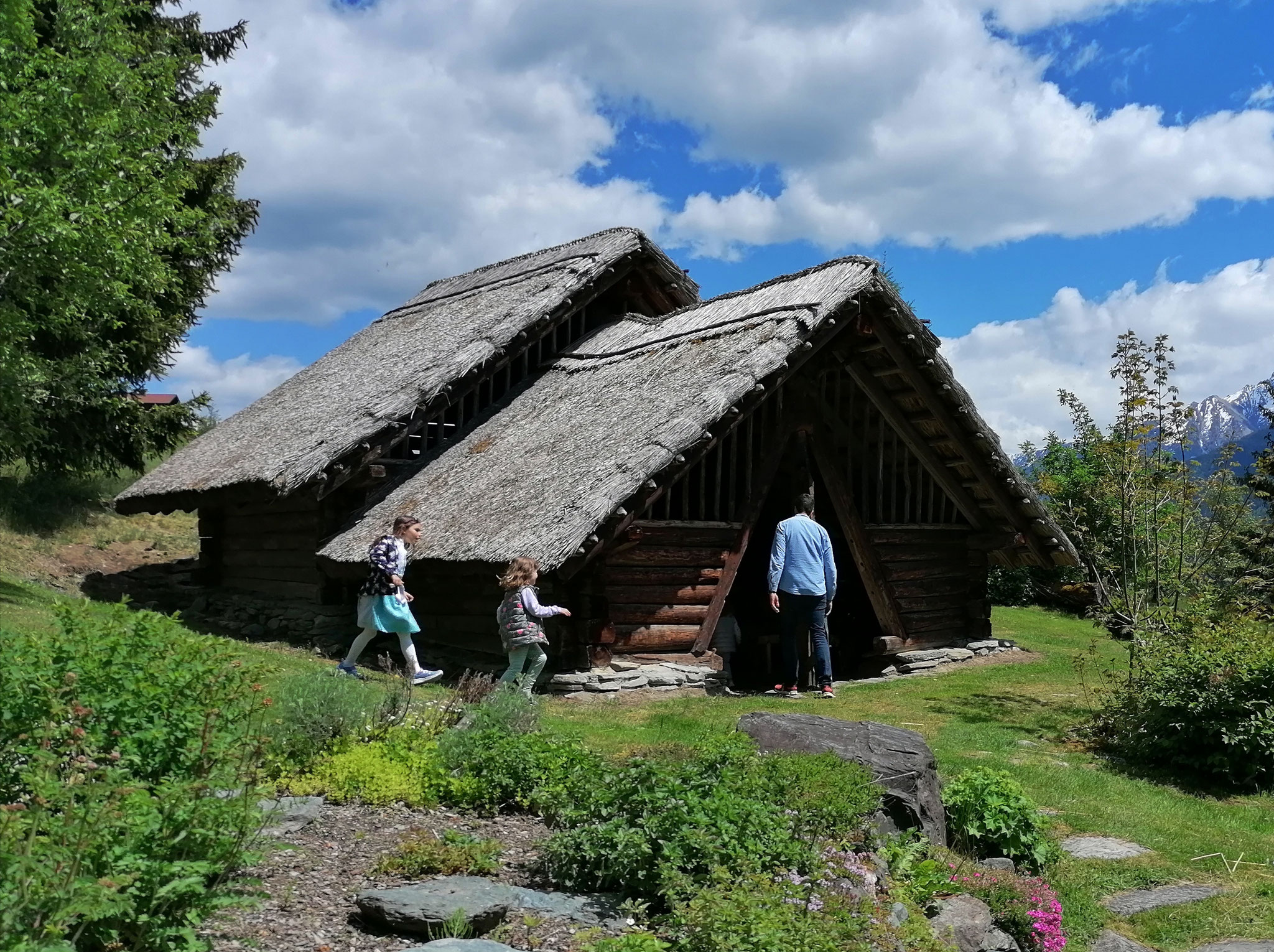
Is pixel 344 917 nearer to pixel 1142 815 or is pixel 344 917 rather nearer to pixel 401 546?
pixel 1142 815

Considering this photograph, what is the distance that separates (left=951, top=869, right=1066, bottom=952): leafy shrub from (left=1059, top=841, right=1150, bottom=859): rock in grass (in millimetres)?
1038

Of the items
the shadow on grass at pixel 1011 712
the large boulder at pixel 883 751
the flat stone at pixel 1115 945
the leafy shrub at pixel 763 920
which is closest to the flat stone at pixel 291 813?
the leafy shrub at pixel 763 920

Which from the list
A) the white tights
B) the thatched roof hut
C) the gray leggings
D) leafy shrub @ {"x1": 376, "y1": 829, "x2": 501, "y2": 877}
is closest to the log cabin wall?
the thatched roof hut

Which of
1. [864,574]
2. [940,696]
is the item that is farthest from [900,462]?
[940,696]

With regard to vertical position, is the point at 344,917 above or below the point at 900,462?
below

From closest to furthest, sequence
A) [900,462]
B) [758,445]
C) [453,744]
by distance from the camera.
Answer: [453,744] → [758,445] → [900,462]

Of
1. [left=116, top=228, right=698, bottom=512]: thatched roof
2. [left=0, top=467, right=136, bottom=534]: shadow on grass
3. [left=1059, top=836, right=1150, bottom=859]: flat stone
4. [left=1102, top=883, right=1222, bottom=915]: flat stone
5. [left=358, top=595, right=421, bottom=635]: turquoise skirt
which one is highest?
[left=116, top=228, right=698, bottom=512]: thatched roof

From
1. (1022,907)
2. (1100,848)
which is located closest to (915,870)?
(1022,907)

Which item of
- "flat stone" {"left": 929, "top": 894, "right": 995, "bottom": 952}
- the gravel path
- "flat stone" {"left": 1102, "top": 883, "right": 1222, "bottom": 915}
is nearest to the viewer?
the gravel path

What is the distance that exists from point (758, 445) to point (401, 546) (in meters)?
4.72

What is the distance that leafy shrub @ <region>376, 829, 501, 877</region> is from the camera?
477cm

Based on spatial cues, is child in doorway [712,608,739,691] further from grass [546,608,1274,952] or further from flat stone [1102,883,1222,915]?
flat stone [1102,883,1222,915]

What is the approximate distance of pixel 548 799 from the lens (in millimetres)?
5551

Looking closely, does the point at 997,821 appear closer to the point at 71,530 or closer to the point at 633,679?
the point at 633,679
